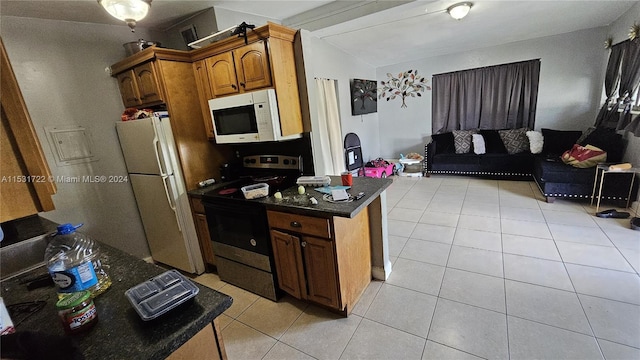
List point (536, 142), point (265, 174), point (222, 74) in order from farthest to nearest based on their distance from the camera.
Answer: point (536, 142) < point (265, 174) < point (222, 74)

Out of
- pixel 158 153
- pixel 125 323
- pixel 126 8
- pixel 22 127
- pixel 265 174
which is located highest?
pixel 126 8

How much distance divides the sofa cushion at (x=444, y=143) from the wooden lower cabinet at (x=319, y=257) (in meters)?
3.90

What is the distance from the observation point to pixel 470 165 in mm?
4785

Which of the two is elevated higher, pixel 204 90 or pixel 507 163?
pixel 204 90

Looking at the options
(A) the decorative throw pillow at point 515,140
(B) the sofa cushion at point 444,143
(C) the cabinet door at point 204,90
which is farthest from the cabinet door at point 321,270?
(A) the decorative throw pillow at point 515,140

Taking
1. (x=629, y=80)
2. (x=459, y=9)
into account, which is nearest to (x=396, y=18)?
(x=459, y=9)

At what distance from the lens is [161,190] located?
233 centimetres

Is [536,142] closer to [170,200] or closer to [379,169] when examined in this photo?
[379,169]

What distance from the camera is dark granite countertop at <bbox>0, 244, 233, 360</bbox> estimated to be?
2.31 feet

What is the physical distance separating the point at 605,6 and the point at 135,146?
544cm

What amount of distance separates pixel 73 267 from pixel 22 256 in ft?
2.86

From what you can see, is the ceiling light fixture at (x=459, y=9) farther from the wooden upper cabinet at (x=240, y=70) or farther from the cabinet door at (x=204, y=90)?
the cabinet door at (x=204, y=90)

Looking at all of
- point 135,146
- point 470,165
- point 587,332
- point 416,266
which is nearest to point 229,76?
point 135,146

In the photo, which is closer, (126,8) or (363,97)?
(126,8)
